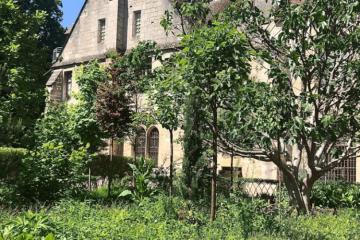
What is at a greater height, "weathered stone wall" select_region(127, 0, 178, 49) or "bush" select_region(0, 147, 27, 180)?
"weathered stone wall" select_region(127, 0, 178, 49)

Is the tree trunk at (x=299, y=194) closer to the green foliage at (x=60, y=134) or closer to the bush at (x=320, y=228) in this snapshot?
the bush at (x=320, y=228)

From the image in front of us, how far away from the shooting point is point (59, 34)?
39.0m

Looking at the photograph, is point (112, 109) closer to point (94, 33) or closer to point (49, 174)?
point (49, 174)

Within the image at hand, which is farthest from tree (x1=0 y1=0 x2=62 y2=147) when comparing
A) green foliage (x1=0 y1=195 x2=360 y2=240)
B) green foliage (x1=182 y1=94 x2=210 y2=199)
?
green foliage (x1=0 y1=195 x2=360 y2=240)

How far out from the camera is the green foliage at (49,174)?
11.9 m

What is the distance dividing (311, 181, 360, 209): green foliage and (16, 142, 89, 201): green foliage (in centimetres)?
796

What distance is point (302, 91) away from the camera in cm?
1100

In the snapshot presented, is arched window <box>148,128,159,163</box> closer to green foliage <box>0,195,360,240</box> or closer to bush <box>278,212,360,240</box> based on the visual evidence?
green foliage <box>0,195,360,240</box>

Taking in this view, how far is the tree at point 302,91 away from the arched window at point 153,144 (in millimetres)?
14827

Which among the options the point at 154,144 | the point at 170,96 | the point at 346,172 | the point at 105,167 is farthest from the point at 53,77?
the point at 170,96

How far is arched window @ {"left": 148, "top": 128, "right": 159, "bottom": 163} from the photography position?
1137 inches

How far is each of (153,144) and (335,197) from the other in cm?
1513

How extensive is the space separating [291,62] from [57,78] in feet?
86.8

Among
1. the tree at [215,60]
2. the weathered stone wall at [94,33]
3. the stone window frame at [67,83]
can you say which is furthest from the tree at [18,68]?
the tree at [215,60]
